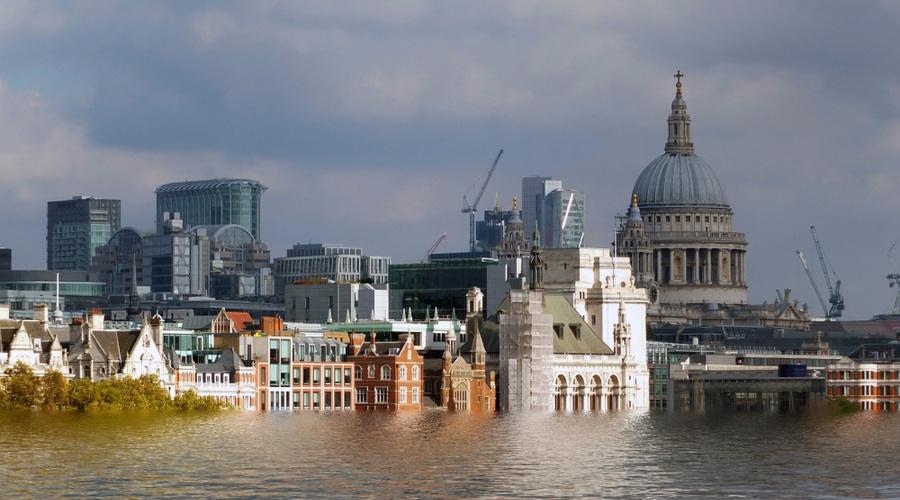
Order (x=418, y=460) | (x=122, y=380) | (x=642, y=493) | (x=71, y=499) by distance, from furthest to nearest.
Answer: (x=122, y=380)
(x=418, y=460)
(x=642, y=493)
(x=71, y=499)

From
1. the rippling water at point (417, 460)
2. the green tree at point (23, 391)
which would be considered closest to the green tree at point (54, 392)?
the green tree at point (23, 391)

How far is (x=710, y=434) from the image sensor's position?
17988cm

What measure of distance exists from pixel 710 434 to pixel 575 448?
3125cm

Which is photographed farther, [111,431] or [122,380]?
[122,380]

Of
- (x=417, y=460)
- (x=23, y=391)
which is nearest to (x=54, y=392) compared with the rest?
(x=23, y=391)

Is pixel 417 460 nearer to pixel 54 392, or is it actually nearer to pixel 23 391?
pixel 54 392

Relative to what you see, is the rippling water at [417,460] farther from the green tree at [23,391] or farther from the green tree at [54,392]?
the green tree at [54,392]

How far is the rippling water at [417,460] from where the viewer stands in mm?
113938

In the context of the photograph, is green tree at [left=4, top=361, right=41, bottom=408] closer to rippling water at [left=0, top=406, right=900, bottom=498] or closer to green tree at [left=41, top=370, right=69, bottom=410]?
green tree at [left=41, top=370, right=69, bottom=410]

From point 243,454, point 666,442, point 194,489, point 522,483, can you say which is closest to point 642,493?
point 522,483

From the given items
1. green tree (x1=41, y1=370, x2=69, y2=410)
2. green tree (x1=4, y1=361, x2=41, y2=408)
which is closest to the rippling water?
green tree (x1=4, y1=361, x2=41, y2=408)

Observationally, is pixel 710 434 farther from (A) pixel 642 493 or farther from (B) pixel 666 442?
(A) pixel 642 493

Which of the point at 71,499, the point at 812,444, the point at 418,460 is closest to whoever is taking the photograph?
the point at 71,499

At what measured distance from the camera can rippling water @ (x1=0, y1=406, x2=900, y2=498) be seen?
374 feet
